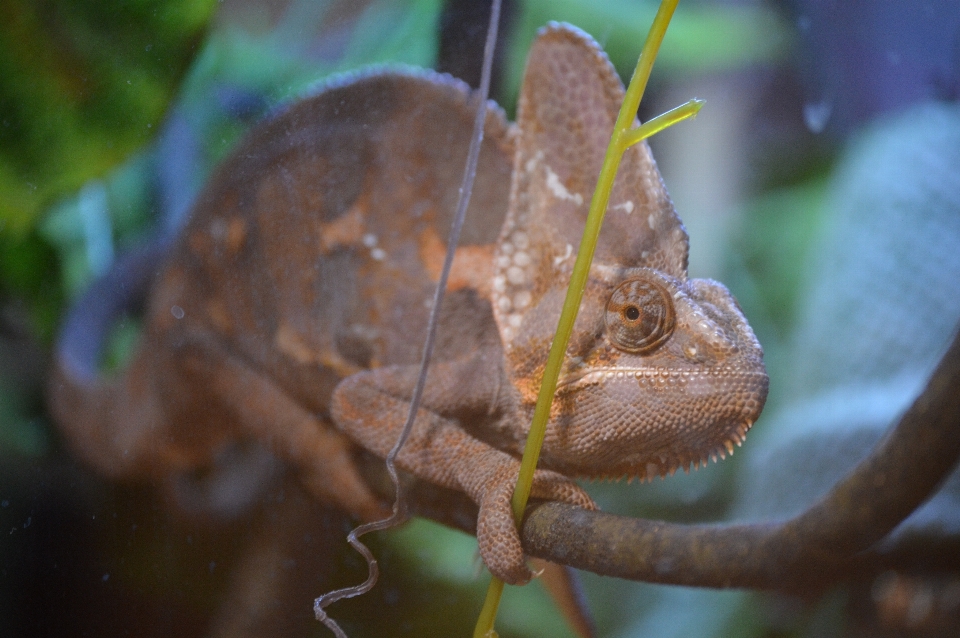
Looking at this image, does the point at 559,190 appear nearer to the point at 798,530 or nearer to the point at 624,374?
the point at 624,374

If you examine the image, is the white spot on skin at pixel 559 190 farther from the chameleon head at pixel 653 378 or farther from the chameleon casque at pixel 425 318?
the chameleon head at pixel 653 378

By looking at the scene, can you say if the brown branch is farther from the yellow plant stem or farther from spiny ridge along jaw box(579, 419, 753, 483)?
spiny ridge along jaw box(579, 419, 753, 483)

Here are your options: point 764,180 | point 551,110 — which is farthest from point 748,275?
point 551,110

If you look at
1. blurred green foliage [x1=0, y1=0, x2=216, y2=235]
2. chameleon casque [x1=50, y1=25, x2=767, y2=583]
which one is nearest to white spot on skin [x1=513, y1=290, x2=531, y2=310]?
chameleon casque [x1=50, y1=25, x2=767, y2=583]

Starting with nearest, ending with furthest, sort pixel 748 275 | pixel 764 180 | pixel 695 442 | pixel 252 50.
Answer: pixel 695 442
pixel 252 50
pixel 764 180
pixel 748 275

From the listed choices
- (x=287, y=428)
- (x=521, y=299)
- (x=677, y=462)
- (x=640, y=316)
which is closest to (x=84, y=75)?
(x=287, y=428)

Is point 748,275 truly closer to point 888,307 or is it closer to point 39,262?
point 888,307

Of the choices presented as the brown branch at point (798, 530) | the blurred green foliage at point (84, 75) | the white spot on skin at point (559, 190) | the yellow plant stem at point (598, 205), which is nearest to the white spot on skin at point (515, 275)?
the white spot on skin at point (559, 190)
